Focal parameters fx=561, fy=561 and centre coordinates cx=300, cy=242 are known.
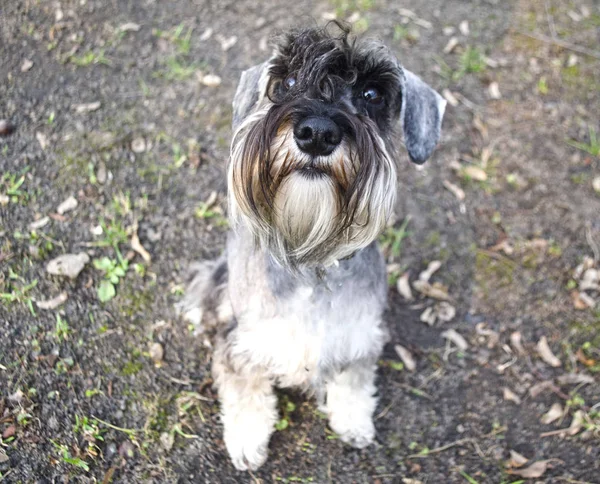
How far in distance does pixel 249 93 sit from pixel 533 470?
10.2 ft

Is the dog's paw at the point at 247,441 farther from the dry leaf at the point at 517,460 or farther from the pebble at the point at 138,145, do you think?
the pebble at the point at 138,145

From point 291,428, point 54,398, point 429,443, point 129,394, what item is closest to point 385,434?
point 429,443

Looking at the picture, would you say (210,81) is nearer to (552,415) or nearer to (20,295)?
(20,295)

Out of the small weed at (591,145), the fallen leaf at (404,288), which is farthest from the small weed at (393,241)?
the small weed at (591,145)

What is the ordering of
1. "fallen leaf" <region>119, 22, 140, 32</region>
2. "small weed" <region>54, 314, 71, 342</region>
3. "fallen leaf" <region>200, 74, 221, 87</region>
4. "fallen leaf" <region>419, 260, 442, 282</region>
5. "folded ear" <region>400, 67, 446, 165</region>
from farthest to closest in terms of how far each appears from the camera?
"fallen leaf" <region>119, 22, 140, 32</region> < "fallen leaf" <region>200, 74, 221, 87</region> < "fallen leaf" <region>419, 260, 442, 282</region> < "small weed" <region>54, 314, 71, 342</region> < "folded ear" <region>400, 67, 446, 165</region>

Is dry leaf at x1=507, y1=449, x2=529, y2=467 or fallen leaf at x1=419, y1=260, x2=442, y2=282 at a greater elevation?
fallen leaf at x1=419, y1=260, x2=442, y2=282

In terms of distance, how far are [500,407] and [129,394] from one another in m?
2.67

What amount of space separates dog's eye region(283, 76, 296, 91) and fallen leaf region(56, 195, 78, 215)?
93.7 inches

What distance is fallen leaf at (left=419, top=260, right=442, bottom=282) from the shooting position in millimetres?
4793

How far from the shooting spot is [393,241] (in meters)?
4.94

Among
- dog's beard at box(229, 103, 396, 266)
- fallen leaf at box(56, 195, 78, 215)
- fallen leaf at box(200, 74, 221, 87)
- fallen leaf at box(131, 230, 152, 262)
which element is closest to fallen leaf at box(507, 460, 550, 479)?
dog's beard at box(229, 103, 396, 266)

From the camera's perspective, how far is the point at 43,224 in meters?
4.32

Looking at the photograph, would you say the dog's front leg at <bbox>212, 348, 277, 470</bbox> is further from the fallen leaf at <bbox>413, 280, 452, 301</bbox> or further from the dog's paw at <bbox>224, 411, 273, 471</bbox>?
the fallen leaf at <bbox>413, 280, 452, 301</bbox>

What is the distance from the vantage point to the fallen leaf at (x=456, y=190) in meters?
5.32
